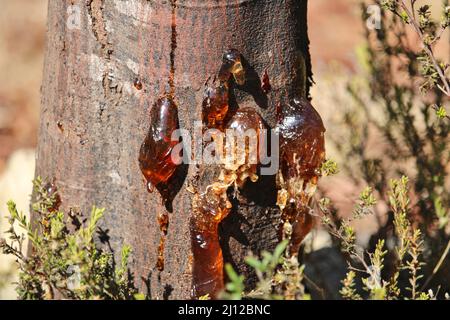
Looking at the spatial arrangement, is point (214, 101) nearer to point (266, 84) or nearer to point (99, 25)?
point (266, 84)

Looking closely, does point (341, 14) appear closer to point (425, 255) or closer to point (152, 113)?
point (425, 255)

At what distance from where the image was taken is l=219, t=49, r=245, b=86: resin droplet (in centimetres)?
176

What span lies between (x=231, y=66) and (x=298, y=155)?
31 cm

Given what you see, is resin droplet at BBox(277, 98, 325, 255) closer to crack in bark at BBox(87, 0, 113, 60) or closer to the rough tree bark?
the rough tree bark

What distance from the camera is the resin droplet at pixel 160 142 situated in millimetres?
1797

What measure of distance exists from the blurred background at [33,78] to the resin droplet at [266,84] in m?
1.64

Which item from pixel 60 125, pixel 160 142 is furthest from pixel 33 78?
pixel 160 142

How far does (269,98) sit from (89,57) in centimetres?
47

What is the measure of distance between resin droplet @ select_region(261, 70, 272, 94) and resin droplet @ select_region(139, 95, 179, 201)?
8.8 inches

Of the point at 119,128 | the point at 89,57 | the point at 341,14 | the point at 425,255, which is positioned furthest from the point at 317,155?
the point at 341,14

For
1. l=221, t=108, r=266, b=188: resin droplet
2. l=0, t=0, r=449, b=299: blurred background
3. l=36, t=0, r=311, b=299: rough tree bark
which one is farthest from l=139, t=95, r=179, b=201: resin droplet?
l=0, t=0, r=449, b=299: blurred background

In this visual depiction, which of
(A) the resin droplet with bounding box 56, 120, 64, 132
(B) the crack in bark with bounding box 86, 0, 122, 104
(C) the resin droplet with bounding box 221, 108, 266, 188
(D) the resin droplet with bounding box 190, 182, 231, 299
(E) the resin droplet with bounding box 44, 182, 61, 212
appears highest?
(B) the crack in bark with bounding box 86, 0, 122, 104

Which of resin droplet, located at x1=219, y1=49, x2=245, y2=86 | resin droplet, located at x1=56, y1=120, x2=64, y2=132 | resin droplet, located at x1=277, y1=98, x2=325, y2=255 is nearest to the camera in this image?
resin droplet, located at x1=219, y1=49, x2=245, y2=86

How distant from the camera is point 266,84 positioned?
184 centimetres
